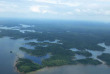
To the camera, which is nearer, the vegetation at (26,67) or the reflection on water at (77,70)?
the vegetation at (26,67)

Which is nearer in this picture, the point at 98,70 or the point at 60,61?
the point at 98,70

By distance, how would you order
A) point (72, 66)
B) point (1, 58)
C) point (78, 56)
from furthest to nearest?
point (78, 56) → point (1, 58) → point (72, 66)

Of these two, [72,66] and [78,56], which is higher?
[78,56]

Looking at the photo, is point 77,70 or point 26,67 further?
point 77,70

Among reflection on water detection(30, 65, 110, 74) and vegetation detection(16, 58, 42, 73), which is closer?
vegetation detection(16, 58, 42, 73)

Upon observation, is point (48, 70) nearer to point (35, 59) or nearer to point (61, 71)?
point (61, 71)

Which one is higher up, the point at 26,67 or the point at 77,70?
the point at 26,67

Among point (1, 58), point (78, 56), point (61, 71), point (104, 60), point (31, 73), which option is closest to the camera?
point (31, 73)

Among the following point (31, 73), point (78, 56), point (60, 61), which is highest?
point (78, 56)

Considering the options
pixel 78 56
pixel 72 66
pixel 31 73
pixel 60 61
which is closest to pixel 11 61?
pixel 31 73

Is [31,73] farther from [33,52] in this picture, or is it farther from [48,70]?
[33,52]
